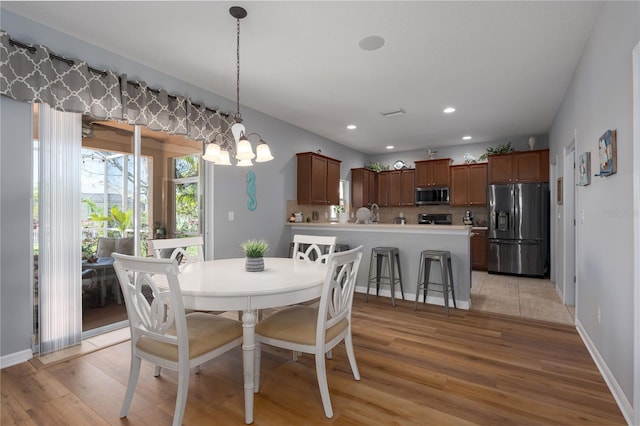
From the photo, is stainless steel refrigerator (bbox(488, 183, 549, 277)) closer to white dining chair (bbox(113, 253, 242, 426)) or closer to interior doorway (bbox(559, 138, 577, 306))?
interior doorway (bbox(559, 138, 577, 306))

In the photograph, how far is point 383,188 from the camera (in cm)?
764

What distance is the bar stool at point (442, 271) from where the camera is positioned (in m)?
3.59

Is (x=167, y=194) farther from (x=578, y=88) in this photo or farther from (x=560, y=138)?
(x=560, y=138)

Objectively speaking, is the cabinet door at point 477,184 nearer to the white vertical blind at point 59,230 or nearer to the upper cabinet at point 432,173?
the upper cabinet at point 432,173

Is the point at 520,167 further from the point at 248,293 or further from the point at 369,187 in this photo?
the point at 248,293

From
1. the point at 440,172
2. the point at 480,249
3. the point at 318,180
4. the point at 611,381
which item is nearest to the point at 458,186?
the point at 440,172

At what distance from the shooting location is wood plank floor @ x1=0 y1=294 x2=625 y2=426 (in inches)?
70.2

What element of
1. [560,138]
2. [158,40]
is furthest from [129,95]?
[560,138]

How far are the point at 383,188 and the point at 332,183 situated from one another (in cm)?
218

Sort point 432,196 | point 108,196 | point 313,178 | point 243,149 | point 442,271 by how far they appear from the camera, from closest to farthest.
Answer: point 243,149 < point 108,196 < point 442,271 < point 313,178 < point 432,196

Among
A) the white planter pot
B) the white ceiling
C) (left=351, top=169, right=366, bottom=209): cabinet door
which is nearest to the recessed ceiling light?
the white ceiling

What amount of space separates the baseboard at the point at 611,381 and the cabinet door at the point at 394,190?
15.8ft

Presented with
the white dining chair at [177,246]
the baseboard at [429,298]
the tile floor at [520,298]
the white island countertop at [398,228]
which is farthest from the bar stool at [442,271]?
the white dining chair at [177,246]

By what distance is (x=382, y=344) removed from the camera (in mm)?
2758
